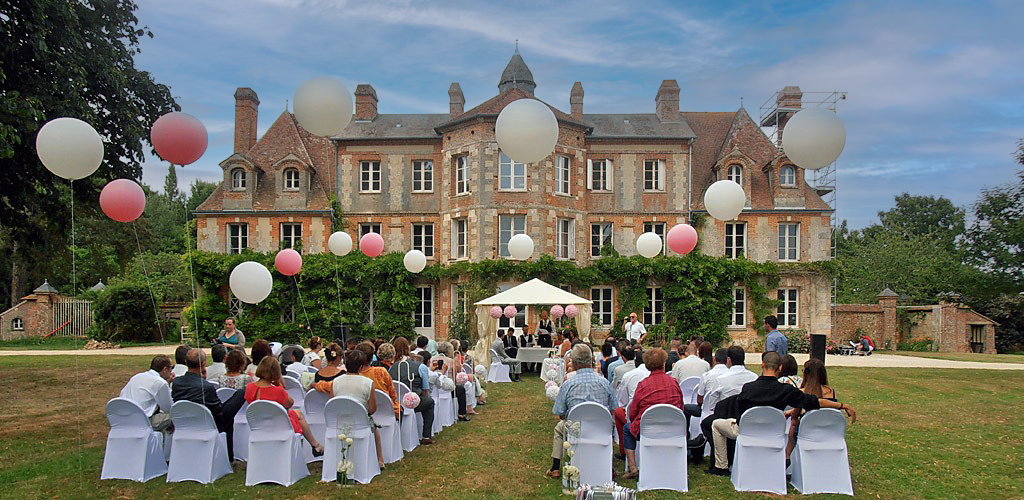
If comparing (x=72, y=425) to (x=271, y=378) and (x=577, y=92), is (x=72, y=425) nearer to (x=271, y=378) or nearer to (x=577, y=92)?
(x=271, y=378)

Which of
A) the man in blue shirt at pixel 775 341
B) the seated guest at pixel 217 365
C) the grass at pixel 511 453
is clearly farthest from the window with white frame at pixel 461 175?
the seated guest at pixel 217 365

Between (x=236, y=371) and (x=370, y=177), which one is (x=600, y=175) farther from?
(x=236, y=371)

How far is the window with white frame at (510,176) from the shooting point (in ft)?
81.5

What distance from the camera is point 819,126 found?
8.95 m

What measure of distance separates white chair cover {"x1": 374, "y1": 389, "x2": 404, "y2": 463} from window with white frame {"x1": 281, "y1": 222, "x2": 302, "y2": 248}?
1989 cm

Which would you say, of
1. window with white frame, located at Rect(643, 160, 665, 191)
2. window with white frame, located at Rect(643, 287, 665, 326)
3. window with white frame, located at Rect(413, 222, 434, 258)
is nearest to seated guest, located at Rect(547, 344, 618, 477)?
window with white frame, located at Rect(643, 287, 665, 326)

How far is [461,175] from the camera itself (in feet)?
85.0

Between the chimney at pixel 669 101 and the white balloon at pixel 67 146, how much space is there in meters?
23.2

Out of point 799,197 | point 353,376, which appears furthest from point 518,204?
point 353,376

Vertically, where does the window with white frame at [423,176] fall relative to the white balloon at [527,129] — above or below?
above

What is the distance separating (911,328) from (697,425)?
27.0 meters

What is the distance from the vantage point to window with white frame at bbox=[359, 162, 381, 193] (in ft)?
87.3

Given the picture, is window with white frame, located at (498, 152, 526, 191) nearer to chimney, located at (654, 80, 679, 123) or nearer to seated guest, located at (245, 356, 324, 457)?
chimney, located at (654, 80, 679, 123)

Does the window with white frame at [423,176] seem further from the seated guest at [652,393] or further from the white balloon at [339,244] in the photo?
the seated guest at [652,393]
